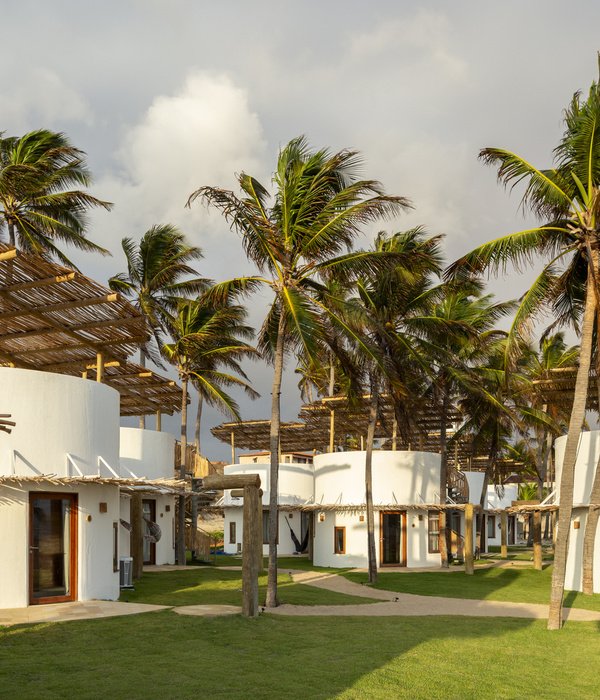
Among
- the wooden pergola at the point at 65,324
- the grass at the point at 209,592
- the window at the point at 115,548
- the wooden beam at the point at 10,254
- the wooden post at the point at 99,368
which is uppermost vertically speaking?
the wooden beam at the point at 10,254

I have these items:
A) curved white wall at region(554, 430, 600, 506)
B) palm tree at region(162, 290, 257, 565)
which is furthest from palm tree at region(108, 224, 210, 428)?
curved white wall at region(554, 430, 600, 506)

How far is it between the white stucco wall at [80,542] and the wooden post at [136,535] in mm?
4799

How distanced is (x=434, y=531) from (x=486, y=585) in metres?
7.24

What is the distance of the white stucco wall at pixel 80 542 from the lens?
12.6 metres

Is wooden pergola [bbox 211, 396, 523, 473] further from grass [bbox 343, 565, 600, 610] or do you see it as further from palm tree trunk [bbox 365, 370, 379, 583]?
grass [bbox 343, 565, 600, 610]

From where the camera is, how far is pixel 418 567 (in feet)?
88.6

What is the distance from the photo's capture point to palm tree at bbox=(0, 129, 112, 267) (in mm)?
21109

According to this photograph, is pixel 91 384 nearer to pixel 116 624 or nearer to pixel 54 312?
pixel 54 312

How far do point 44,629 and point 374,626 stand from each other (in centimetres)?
532

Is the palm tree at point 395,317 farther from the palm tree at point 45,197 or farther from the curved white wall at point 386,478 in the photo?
the palm tree at point 45,197

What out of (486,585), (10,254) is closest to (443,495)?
(486,585)

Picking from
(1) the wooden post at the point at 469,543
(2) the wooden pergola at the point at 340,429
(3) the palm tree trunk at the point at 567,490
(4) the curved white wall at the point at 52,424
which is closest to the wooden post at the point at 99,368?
(4) the curved white wall at the point at 52,424

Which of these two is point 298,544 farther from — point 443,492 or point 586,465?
point 586,465

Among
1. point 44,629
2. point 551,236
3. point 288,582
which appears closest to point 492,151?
point 551,236
